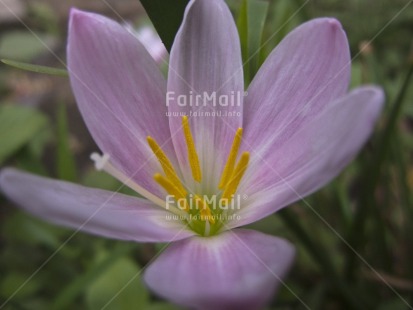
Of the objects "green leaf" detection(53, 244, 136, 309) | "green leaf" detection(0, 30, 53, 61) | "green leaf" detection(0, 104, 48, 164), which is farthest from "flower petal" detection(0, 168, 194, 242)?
"green leaf" detection(0, 30, 53, 61)

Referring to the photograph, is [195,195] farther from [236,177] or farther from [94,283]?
[94,283]

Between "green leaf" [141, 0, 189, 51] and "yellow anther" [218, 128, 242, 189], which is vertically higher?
"green leaf" [141, 0, 189, 51]

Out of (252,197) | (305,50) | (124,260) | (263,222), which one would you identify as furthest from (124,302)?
(305,50)

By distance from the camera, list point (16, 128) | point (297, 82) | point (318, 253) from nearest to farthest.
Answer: point (297, 82) < point (318, 253) < point (16, 128)

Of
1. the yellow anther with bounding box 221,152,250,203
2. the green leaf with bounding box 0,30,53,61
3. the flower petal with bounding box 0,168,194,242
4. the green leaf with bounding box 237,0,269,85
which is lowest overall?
the green leaf with bounding box 0,30,53,61

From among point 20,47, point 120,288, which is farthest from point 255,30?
point 20,47

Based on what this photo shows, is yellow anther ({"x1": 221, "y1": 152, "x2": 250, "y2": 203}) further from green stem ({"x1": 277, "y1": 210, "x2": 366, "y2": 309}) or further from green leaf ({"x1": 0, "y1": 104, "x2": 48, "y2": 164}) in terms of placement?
green leaf ({"x1": 0, "y1": 104, "x2": 48, "y2": 164})
